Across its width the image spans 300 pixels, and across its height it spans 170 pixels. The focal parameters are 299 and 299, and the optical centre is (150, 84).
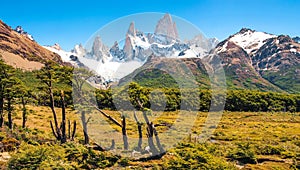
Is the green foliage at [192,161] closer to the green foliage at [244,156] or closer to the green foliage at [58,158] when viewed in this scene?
the green foliage at [58,158]

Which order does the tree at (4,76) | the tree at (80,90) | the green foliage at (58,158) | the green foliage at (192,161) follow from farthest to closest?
the tree at (4,76) → the tree at (80,90) → the green foliage at (192,161) → the green foliage at (58,158)

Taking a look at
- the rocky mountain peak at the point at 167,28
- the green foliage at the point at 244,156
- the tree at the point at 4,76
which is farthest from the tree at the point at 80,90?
the green foliage at the point at 244,156

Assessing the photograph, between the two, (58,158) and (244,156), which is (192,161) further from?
(244,156)

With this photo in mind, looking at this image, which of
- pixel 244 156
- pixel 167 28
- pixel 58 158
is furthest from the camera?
pixel 244 156

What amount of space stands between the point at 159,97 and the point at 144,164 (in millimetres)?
7551

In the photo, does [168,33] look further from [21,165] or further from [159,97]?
[21,165]

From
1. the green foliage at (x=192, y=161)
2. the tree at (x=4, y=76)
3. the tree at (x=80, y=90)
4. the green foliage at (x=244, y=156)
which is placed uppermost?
the tree at (x=4, y=76)

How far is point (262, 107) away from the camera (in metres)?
127

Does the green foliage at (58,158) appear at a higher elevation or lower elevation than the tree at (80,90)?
lower

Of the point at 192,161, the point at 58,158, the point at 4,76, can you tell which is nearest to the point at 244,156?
the point at 192,161

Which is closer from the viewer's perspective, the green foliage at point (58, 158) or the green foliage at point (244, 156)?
the green foliage at point (58, 158)

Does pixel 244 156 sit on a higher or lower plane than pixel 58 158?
lower

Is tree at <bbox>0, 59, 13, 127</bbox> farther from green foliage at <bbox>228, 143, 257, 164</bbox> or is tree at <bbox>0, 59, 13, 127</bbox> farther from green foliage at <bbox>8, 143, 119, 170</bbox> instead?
green foliage at <bbox>228, 143, 257, 164</bbox>

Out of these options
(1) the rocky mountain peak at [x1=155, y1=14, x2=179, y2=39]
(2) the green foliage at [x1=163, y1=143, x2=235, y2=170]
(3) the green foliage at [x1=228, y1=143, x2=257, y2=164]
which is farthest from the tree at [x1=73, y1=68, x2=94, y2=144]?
(3) the green foliage at [x1=228, y1=143, x2=257, y2=164]
